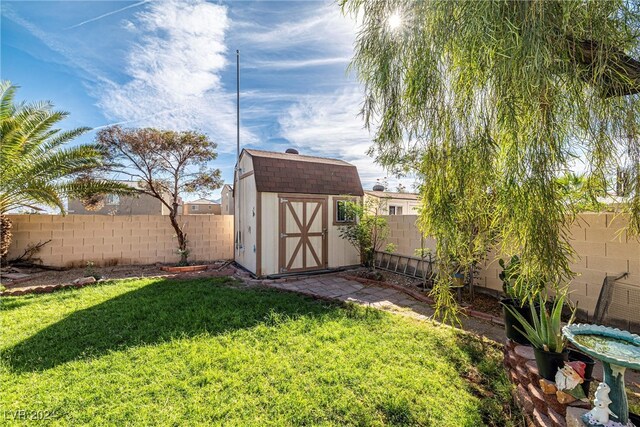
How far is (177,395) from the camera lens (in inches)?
95.7

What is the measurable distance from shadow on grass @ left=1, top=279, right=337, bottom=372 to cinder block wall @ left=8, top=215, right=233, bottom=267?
11.1ft

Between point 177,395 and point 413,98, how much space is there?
3.31 meters

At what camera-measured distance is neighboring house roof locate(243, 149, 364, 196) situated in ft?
23.1

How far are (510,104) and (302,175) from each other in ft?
20.7

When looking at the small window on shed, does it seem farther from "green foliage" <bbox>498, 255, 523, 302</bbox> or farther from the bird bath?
the bird bath

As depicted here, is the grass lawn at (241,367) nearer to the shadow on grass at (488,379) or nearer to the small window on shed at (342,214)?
the shadow on grass at (488,379)

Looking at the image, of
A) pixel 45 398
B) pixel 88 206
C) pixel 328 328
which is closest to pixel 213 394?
pixel 45 398

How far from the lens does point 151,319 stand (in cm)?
404

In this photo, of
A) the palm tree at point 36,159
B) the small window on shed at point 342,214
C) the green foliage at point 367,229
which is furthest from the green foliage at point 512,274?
the palm tree at point 36,159

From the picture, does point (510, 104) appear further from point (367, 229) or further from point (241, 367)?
point (367, 229)

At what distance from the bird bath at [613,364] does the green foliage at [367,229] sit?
5335mm

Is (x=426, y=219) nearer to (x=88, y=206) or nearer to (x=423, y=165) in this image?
(x=423, y=165)

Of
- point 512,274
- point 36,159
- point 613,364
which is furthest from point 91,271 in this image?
point 613,364

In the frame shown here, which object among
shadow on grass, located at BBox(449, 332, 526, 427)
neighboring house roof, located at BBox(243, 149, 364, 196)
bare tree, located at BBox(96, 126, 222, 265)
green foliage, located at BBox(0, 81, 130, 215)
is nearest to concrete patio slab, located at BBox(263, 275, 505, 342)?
shadow on grass, located at BBox(449, 332, 526, 427)
